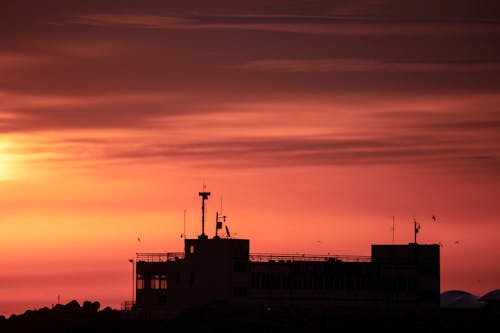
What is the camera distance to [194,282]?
543 ft

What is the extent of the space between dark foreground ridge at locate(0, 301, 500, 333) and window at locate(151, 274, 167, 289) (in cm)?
456

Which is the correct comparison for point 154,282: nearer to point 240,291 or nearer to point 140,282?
point 140,282

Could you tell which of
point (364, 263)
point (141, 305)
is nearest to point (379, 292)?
point (364, 263)

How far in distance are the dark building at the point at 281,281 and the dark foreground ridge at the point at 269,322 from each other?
393 centimetres

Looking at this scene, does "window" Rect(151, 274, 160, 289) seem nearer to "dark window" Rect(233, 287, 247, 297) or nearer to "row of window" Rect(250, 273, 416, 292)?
"dark window" Rect(233, 287, 247, 297)

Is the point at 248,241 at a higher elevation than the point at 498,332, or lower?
higher

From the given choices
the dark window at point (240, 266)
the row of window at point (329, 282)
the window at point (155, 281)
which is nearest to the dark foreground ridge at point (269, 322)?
the window at point (155, 281)

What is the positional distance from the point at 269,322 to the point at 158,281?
18469 millimetres

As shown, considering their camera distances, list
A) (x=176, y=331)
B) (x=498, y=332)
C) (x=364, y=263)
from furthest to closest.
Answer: (x=364, y=263) < (x=498, y=332) < (x=176, y=331)

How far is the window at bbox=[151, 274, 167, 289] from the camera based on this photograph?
6555 inches

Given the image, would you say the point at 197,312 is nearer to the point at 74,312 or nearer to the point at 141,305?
the point at 141,305

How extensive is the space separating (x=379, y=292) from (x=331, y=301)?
21.6 ft

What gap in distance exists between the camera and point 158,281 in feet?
547

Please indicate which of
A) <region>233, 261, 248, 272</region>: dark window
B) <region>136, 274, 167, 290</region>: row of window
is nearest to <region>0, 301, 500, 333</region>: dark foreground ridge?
<region>136, 274, 167, 290</region>: row of window
